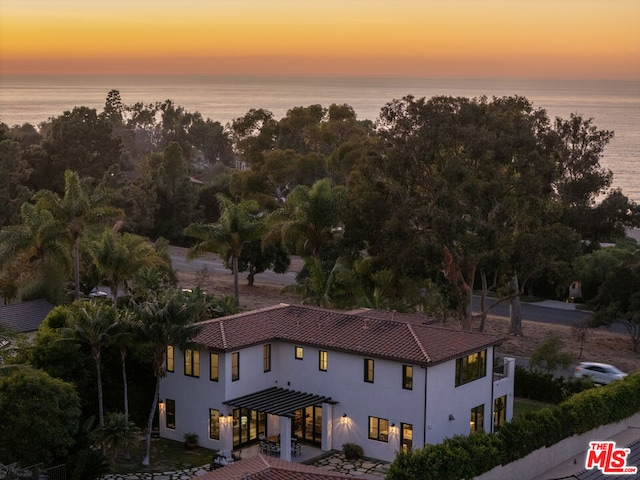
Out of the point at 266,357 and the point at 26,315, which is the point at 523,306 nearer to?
the point at 266,357

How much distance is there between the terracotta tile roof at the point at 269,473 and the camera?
89.9ft

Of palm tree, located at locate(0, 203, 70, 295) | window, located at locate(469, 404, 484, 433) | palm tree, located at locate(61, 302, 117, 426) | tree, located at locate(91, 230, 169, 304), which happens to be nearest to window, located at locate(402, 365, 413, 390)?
window, located at locate(469, 404, 484, 433)

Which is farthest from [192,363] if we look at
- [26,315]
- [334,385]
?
[26,315]

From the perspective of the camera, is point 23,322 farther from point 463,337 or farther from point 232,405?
point 463,337

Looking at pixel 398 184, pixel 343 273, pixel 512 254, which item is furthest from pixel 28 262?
pixel 512 254

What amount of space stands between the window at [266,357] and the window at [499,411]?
909 cm

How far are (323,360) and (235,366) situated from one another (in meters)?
3.36

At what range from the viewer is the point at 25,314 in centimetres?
4650

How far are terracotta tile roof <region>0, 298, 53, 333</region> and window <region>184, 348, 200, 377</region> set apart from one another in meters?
10.6

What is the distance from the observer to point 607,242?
269ft

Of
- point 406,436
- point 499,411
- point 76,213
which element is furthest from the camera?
point 76,213

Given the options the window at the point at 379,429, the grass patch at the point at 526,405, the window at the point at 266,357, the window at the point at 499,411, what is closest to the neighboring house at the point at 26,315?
the window at the point at 266,357

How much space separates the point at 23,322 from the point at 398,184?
775 inches

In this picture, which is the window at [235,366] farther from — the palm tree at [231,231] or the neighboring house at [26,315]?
Answer: the palm tree at [231,231]
